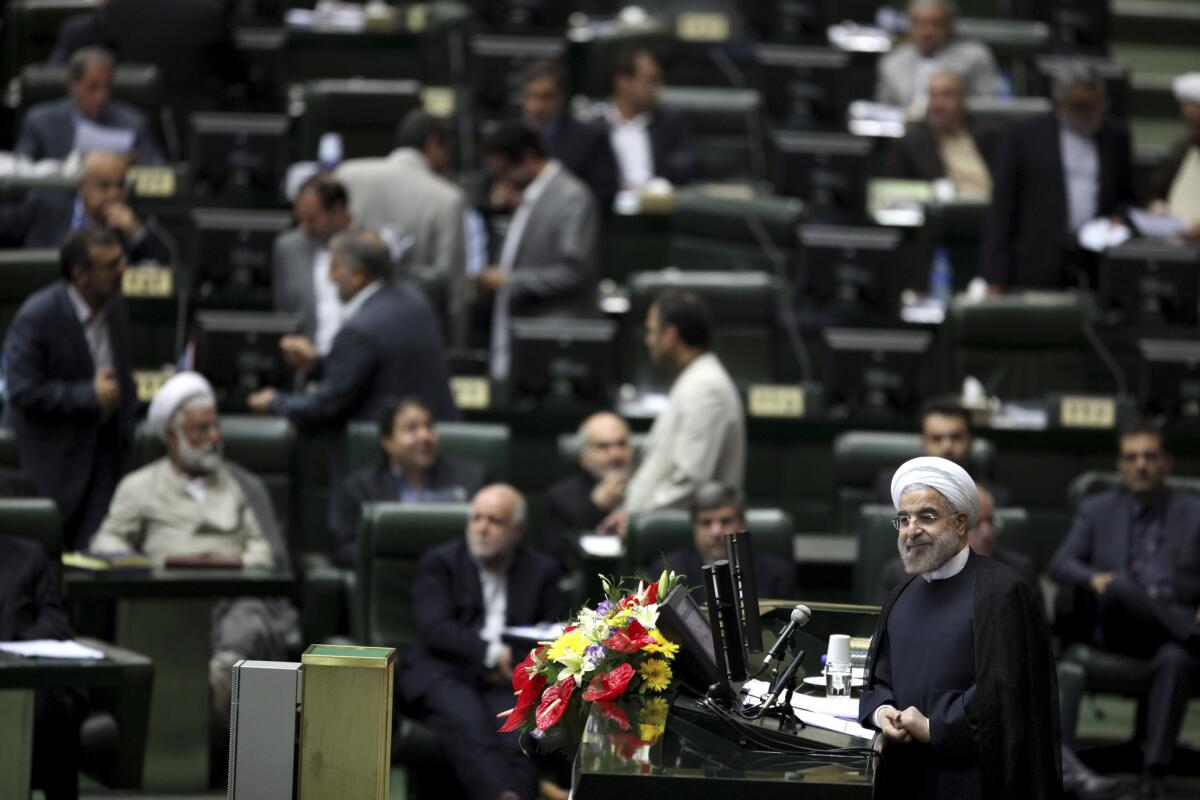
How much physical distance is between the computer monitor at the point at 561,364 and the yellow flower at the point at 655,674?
4.01 m

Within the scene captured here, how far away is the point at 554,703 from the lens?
3.94 metres

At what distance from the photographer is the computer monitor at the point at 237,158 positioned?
369 inches

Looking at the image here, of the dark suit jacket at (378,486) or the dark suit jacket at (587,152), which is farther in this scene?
the dark suit jacket at (587,152)

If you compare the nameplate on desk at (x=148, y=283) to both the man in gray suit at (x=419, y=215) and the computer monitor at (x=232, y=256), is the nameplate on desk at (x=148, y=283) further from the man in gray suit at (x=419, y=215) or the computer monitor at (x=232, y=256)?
the man in gray suit at (x=419, y=215)

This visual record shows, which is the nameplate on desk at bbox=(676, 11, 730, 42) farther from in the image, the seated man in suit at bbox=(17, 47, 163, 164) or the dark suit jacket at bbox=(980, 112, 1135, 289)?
the seated man in suit at bbox=(17, 47, 163, 164)

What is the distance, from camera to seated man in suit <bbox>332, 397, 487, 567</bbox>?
699cm

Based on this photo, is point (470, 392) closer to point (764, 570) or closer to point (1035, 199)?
point (764, 570)

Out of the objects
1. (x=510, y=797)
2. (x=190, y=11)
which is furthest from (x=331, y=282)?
(x=190, y=11)

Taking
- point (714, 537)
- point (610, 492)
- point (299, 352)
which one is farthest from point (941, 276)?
point (714, 537)

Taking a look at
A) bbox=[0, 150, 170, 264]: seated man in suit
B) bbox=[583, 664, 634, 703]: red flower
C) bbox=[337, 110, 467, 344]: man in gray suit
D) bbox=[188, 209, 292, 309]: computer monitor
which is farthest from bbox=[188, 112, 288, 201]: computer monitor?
bbox=[583, 664, 634, 703]: red flower

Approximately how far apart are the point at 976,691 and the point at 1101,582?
3.04 metres

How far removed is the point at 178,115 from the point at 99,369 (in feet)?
12.2

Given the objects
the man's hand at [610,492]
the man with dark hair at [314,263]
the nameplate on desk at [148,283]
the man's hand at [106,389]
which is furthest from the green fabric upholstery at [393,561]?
the nameplate on desk at [148,283]

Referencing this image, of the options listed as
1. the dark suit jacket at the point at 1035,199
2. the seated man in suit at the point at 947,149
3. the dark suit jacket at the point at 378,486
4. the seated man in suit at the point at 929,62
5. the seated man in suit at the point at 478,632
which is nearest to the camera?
the seated man in suit at the point at 478,632
